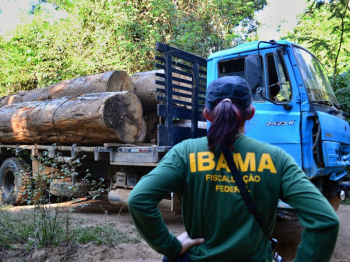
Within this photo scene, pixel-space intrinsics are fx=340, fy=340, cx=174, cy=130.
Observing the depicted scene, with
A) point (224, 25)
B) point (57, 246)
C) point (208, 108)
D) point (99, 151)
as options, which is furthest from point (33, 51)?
point (208, 108)

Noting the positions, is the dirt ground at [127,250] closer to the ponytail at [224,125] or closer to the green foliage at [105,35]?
the ponytail at [224,125]

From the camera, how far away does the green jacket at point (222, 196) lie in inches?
53.3

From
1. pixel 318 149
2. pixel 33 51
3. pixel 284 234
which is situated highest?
pixel 33 51

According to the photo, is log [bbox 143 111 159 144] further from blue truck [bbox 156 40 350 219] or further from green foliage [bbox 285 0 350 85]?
green foliage [bbox 285 0 350 85]

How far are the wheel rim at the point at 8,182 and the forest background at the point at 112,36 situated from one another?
18.0 feet

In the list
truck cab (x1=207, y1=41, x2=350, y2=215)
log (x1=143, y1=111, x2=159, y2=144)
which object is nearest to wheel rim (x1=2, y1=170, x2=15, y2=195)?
log (x1=143, y1=111, x2=159, y2=144)

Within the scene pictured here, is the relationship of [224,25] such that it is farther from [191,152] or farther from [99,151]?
[191,152]

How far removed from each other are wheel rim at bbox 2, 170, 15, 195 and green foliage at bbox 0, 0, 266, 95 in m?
5.48

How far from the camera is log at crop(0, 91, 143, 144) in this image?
5367 mm

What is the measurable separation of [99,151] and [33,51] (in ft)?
32.1

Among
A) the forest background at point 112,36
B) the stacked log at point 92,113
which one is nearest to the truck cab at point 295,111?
the stacked log at point 92,113

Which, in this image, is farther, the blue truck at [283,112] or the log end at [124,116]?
the log end at [124,116]

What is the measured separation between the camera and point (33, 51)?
13531 mm

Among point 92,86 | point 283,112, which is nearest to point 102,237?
point 283,112
